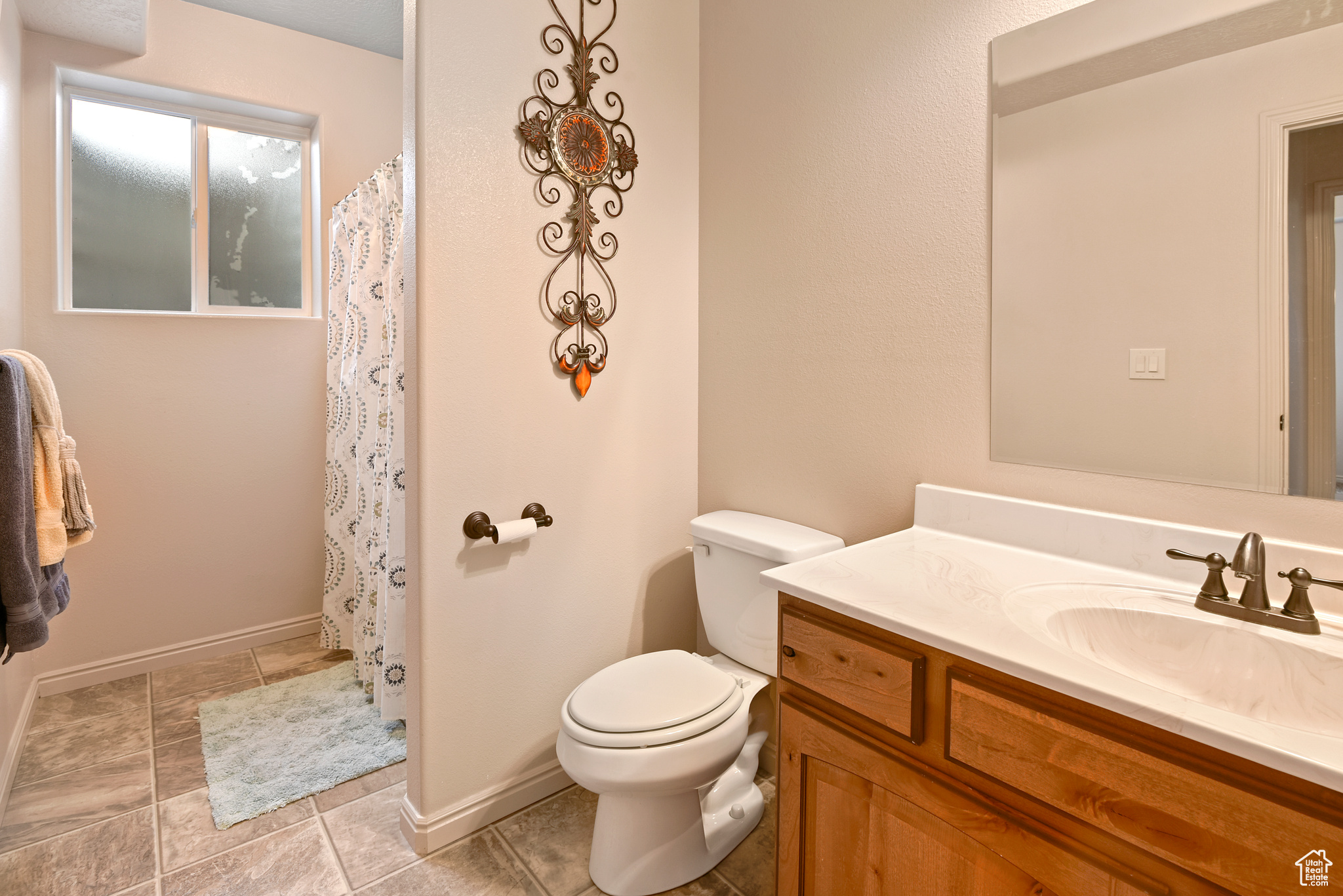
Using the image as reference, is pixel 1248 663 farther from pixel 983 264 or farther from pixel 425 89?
pixel 425 89

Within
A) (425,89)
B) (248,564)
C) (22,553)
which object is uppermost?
(425,89)

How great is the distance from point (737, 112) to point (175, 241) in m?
2.38

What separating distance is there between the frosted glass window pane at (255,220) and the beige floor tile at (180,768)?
1.76 m

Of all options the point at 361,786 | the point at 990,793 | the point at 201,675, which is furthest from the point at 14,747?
the point at 990,793

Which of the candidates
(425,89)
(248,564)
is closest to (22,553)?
(425,89)

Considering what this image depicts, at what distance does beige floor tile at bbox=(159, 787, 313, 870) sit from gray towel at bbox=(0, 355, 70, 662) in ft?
2.31

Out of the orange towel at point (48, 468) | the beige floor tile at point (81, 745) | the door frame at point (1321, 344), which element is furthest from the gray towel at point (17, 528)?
the door frame at point (1321, 344)

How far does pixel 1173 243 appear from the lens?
116cm

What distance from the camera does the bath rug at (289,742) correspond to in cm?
188

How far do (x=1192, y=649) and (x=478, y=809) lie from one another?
1643 millimetres

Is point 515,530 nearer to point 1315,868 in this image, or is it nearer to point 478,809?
point 478,809

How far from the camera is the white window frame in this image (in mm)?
2461

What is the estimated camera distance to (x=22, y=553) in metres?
1.28

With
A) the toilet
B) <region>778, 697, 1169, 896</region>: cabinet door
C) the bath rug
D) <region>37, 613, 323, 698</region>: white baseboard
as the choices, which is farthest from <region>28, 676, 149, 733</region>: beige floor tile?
<region>778, 697, 1169, 896</region>: cabinet door
